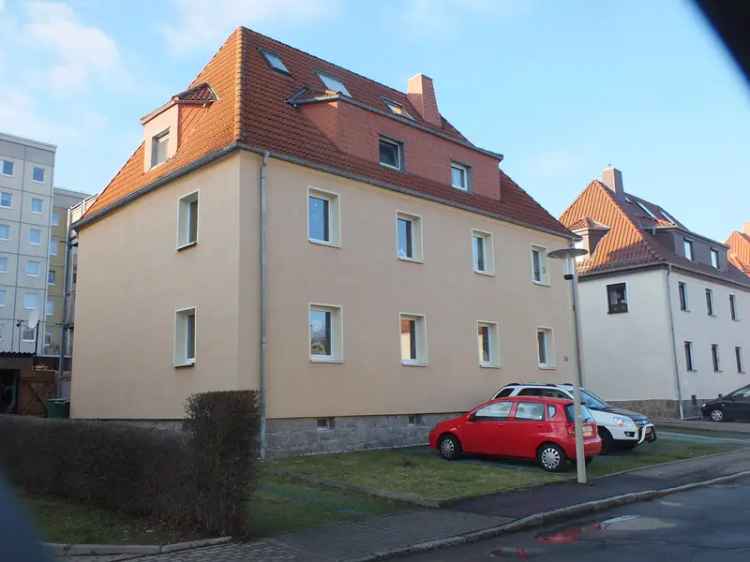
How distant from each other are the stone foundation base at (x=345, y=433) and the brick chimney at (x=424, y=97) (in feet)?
38.0

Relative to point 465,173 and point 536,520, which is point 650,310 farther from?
point 536,520

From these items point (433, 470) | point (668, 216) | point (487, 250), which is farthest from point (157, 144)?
point (668, 216)

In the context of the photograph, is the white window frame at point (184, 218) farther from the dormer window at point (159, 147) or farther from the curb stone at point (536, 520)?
the curb stone at point (536, 520)

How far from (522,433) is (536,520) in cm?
512

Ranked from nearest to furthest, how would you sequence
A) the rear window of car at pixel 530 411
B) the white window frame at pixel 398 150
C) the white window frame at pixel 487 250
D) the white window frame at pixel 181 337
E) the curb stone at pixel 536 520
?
the curb stone at pixel 536 520, the rear window of car at pixel 530 411, the white window frame at pixel 181 337, the white window frame at pixel 398 150, the white window frame at pixel 487 250

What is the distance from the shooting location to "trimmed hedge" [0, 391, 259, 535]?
907cm

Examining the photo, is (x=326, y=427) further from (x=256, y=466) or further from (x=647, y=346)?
(x=647, y=346)

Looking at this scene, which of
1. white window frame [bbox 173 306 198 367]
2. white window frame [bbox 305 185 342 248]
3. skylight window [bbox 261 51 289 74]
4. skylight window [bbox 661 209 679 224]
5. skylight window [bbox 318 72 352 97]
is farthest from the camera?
skylight window [bbox 661 209 679 224]

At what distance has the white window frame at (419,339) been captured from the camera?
2014 centimetres

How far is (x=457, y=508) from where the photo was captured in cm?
1122

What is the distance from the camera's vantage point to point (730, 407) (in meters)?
30.9

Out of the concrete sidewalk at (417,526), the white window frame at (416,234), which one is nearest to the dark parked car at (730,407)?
the white window frame at (416,234)

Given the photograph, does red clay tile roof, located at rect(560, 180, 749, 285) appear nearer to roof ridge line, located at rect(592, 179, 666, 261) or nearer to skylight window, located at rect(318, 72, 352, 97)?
roof ridge line, located at rect(592, 179, 666, 261)

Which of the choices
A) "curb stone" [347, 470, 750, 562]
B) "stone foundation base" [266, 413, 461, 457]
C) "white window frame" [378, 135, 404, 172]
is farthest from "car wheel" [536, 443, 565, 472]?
"white window frame" [378, 135, 404, 172]
